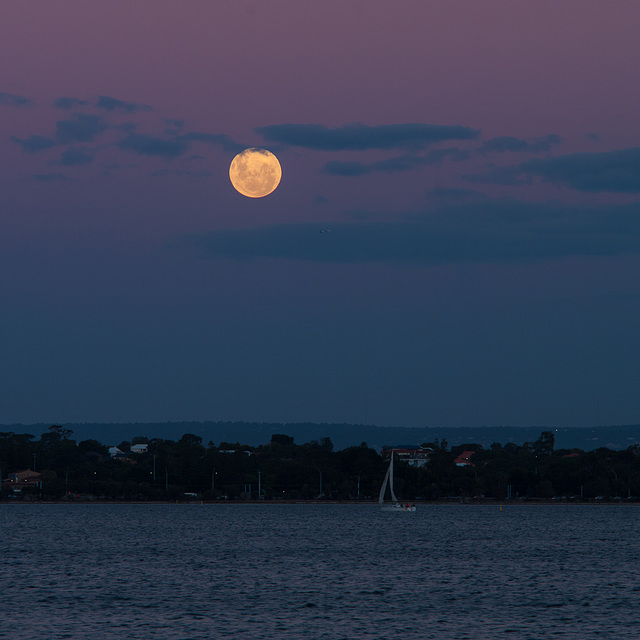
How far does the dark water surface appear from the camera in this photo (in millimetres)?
76062

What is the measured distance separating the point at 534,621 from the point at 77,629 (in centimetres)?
3450

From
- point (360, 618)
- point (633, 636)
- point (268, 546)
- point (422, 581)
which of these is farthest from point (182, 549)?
point (633, 636)

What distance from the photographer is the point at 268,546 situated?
16188cm

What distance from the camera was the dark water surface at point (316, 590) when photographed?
7606cm

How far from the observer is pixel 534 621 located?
80.6 m

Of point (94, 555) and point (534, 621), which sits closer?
point (534, 621)

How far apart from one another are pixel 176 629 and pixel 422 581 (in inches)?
1583

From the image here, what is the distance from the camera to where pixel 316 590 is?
99188 millimetres

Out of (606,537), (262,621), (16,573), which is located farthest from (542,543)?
(262,621)

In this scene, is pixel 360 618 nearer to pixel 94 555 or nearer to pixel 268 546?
pixel 94 555

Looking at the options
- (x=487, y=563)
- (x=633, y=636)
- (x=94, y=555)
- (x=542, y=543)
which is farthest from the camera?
(x=542, y=543)

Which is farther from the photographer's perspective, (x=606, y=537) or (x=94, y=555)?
(x=606, y=537)

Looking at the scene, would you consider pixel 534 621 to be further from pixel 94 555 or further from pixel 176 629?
pixel 94 555

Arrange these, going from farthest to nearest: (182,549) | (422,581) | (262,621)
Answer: (182,549), (422,581), (262,621)
